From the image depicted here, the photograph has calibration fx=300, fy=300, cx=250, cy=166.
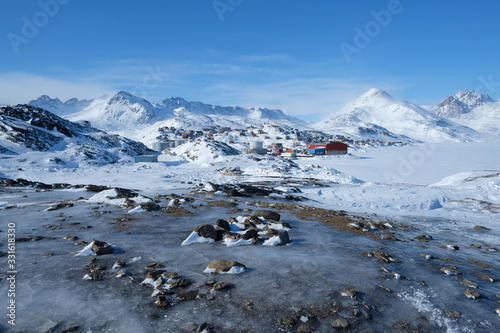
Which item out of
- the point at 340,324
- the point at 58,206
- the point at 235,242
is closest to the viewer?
the point at 340,324

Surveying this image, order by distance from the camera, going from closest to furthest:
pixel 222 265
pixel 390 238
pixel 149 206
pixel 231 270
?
pixel 231 270 < pixel 222 265 < pixel 390 238 < pixel 149 206

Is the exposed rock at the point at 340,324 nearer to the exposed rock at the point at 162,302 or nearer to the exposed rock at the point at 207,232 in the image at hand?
the exposed rock at the point at 162,302

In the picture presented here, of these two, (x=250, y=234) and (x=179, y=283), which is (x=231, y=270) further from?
(x=250, y=234)

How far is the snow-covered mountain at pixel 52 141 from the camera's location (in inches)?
2023

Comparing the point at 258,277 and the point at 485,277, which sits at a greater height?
the point at 258,277

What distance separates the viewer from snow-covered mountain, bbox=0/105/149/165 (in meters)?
51.4

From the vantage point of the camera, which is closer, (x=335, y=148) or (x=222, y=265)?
(x=222, y=265)

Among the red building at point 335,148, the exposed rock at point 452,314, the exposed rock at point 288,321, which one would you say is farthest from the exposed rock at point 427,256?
the red building at point 335,148

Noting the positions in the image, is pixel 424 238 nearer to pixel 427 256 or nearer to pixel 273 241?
pixel 427 256

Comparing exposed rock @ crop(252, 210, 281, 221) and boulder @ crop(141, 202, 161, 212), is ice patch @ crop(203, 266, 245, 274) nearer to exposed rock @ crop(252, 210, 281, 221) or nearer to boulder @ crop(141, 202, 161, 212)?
exposed rock @ crop(252, 210, 281, 221)

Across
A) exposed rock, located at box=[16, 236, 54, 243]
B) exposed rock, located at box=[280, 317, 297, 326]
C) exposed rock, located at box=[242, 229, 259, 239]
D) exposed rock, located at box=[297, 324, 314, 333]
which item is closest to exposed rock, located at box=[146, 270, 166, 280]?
exposed rock, located at box=[280, 317, 297, 326]

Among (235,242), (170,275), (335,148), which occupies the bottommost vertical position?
(170,275)

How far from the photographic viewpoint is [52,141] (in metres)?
58.9

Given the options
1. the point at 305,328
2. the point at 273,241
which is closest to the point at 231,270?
the point at 305,328
